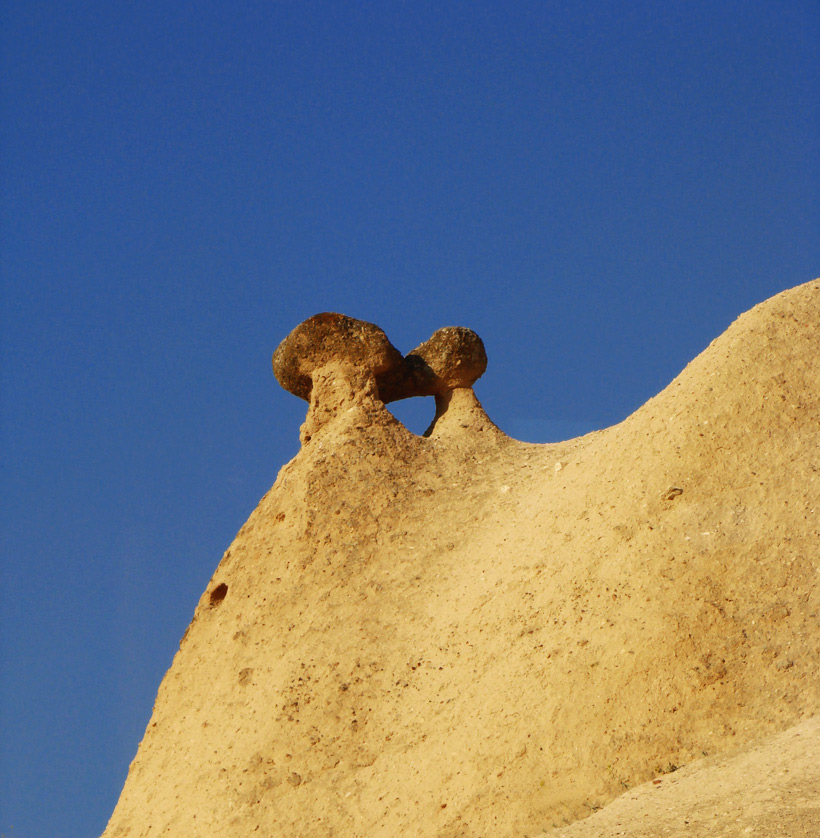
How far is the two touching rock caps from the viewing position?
42.1 feet

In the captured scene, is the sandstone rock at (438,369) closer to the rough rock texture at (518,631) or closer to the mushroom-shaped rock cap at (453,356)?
the mushroom-shaped rock cap at (453,356)

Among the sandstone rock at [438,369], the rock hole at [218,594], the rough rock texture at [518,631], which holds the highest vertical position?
the sandstone rock at [438,369]

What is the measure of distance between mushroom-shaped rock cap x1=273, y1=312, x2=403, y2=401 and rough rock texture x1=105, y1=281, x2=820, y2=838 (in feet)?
4.09

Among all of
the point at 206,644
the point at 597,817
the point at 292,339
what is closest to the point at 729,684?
the point at 597,817

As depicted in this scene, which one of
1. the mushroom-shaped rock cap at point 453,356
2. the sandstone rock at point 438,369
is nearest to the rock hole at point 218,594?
the sandstone rock at point 438,369

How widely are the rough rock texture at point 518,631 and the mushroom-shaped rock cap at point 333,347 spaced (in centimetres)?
125

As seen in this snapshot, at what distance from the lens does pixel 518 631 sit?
865cm

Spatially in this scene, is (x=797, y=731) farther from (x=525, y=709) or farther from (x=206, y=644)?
(x=206, y=644)

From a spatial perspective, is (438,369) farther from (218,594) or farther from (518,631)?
(518,631)

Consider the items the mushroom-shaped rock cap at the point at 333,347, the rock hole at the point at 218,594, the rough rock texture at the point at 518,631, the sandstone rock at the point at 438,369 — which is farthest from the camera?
the sandstone rock at the point at 438,369

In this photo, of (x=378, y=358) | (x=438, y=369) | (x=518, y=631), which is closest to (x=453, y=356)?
(x=438, y=369)

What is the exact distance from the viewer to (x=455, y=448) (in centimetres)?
1195

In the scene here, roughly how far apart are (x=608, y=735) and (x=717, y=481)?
84.5 inches

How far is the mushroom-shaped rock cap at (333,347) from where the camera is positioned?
12797 millimetres
